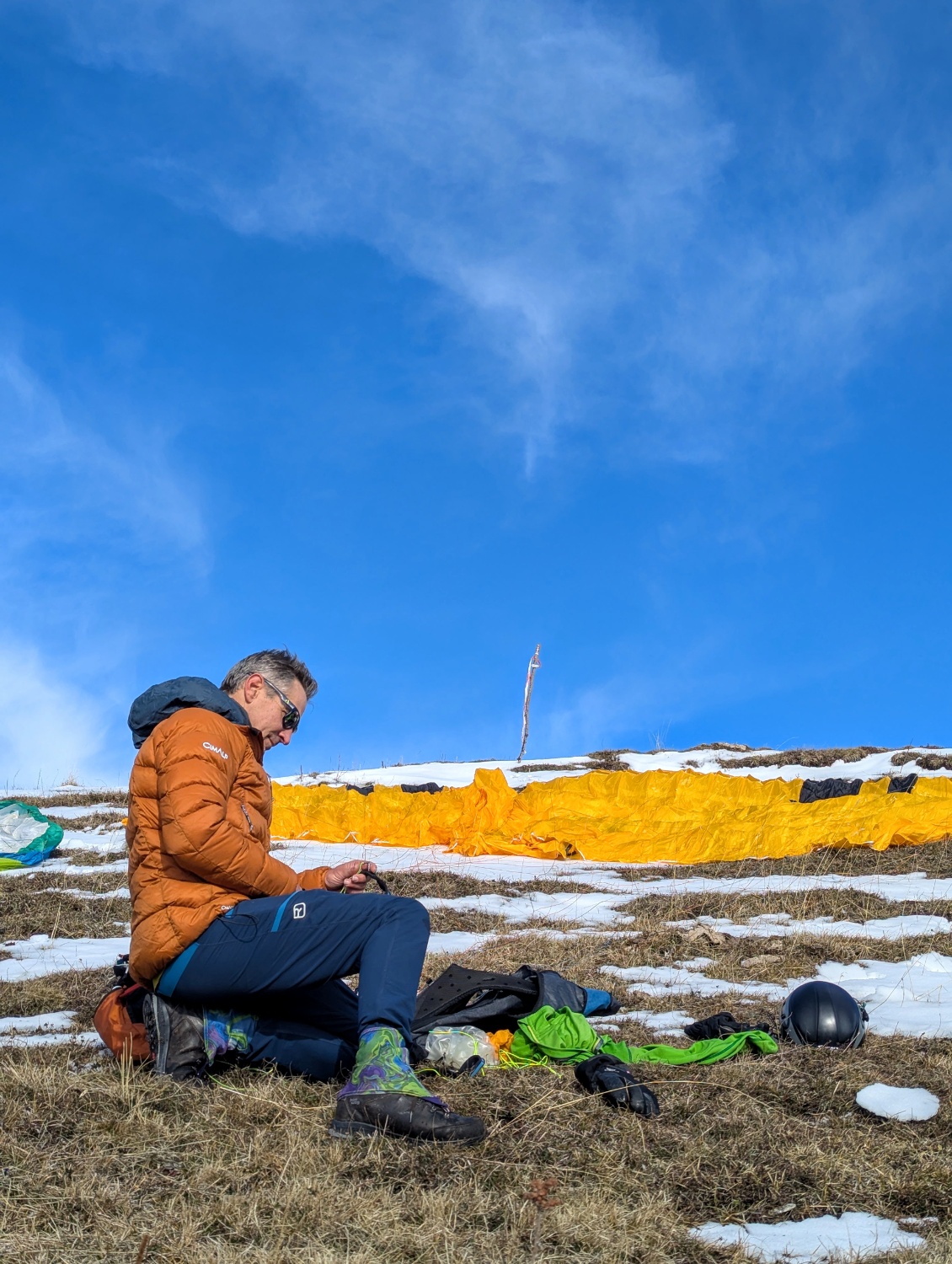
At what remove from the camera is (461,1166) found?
3.23m

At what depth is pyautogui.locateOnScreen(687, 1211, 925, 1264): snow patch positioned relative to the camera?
280 centimetres

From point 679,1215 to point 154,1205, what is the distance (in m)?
1.54

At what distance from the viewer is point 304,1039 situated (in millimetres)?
4312

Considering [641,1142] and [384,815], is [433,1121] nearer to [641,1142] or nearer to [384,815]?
[641,1142]

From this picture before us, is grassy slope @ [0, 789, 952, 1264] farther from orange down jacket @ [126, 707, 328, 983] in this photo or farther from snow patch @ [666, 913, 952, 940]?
snow patch @ [666, 913, 952, 940]

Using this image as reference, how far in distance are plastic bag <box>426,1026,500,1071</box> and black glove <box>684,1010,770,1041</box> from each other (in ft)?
3.45

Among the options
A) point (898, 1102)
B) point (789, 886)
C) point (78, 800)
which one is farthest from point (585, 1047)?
point (78, 800)

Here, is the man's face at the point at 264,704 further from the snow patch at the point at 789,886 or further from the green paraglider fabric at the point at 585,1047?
the snow patch at the point at 789,886

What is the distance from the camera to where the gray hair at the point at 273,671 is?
14.9 feet

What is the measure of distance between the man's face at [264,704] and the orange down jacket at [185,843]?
28 cm

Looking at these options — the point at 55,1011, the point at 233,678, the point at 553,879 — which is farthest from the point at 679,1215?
the point at 553,879

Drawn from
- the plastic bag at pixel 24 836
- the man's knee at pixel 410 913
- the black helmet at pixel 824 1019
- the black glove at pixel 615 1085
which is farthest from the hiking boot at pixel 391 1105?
the plastic bag at pixel 24 836

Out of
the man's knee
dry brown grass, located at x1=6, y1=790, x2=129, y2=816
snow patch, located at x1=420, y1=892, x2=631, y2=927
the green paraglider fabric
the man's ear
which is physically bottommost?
the green paraglider fabric

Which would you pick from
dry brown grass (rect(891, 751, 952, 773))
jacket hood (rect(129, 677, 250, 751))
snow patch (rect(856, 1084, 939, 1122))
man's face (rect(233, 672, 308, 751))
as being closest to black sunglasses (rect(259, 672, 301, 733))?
man's face (rect(233, 672, 308, 751))
